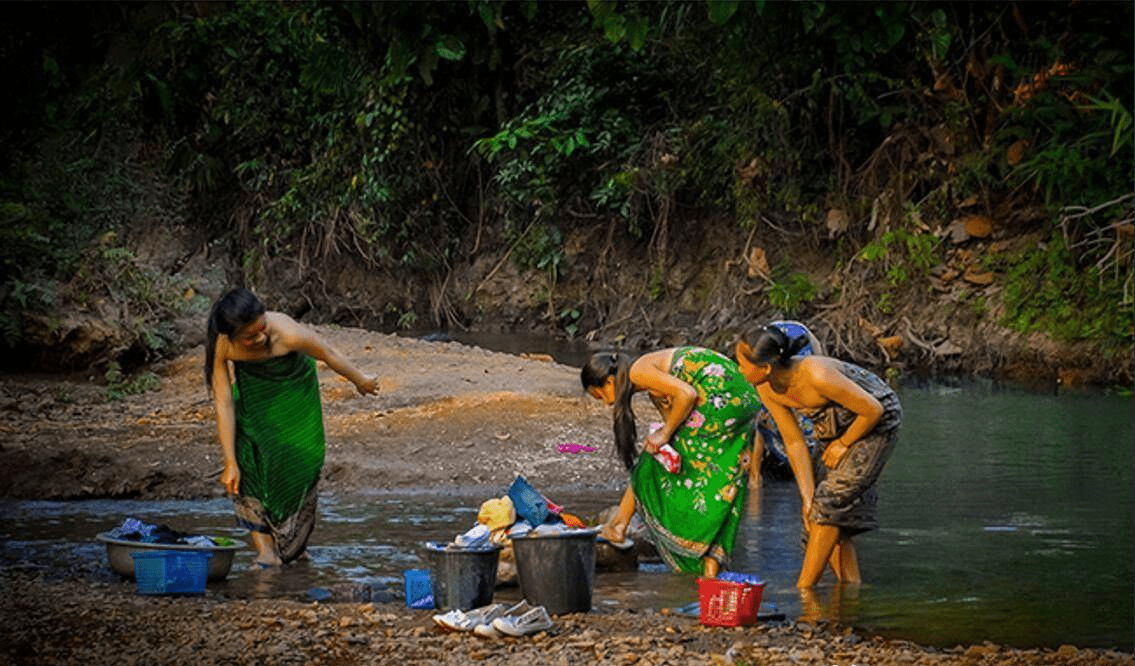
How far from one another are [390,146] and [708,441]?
15230 mm

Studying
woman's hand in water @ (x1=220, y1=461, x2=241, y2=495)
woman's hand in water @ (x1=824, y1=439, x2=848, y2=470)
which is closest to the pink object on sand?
woman's hand in water @ (x1=220, y1=461, x2=241, y2=495)

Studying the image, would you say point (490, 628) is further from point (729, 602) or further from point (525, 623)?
point (729, 602)

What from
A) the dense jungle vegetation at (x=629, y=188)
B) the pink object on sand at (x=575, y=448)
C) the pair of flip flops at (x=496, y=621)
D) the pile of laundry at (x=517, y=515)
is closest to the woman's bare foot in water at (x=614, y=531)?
the pile of laundry at (x=517, y=515)

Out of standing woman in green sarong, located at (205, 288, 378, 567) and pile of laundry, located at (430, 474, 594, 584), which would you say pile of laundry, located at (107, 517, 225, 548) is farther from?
pile of laundry, located at (430, 474, 594, 584)

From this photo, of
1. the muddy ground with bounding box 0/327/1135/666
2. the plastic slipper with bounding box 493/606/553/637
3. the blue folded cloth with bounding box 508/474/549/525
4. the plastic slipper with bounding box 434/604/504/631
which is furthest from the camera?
the blue folded cloth with bounding box 508/474/549/525

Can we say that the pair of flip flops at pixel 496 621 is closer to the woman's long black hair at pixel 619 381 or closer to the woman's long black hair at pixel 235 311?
the woman's long black hair at pixel 619 381

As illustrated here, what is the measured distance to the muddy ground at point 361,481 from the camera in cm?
607

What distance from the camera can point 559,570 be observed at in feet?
23.1

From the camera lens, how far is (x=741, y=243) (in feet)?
68.5

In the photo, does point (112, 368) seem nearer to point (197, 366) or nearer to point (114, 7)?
point (197, 366)

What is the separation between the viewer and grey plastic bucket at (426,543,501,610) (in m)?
7.03

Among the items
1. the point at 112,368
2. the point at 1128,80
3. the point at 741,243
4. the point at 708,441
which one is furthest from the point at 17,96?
the point at 741,243

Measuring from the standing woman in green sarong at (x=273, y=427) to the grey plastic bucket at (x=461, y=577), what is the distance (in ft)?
5.49

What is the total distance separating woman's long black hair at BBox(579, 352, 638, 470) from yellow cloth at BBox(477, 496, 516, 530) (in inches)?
30.0
